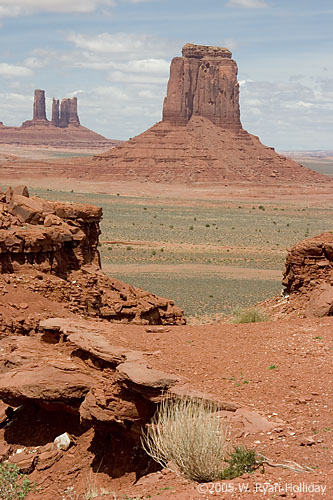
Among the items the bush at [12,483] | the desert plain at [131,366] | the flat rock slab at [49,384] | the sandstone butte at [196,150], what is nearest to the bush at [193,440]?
the desert plain at [131,366]

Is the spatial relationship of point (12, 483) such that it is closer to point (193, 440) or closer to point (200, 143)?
point (193, 440)

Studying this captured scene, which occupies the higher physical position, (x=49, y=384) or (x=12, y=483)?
(x=49, y=384)

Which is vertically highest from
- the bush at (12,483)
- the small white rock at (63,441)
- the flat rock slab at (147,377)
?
the flat rock slab at (147,377)

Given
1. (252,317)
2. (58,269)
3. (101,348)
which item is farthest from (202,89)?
(101,348)

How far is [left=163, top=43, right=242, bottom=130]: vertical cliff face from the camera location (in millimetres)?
128250

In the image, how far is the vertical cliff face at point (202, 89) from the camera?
128m

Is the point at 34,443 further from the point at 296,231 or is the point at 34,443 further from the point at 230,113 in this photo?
the point at 230,113

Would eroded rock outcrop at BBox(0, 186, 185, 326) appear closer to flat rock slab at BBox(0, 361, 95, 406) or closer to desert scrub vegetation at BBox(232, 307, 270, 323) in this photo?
desert scrub vegetation at BBox(232, 307, 270, 323)

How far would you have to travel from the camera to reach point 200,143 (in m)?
123

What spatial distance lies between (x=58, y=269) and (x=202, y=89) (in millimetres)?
116889

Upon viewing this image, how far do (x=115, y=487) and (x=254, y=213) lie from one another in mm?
72654

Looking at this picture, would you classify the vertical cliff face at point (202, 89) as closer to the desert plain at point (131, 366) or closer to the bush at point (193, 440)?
the desert plain at point (131, 366)

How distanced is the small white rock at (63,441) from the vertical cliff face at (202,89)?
119573 millimetres

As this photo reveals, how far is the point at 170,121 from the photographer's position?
129 m
